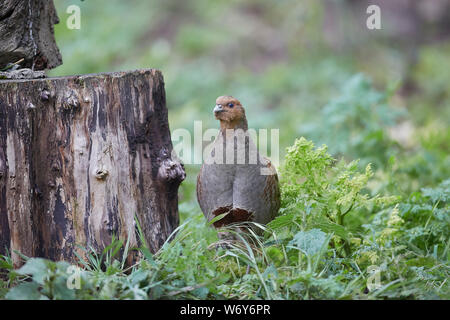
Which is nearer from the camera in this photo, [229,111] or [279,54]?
[229,111]

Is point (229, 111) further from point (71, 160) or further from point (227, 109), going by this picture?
point (71, 160)

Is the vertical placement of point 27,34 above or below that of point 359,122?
above

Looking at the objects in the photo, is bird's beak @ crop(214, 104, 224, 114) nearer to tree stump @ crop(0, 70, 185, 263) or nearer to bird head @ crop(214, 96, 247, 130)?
bird head @ crop(214, 96, 247, 130)

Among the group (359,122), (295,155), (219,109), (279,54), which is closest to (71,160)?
(219,109)

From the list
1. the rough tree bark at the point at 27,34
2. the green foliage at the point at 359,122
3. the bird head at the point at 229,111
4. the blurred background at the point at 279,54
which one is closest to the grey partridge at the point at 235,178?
the bird head at the point at 229,111

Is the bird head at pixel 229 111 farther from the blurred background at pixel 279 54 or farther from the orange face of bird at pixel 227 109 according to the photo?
the blurred background at pixel 279 54

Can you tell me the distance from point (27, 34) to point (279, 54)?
7982 millimetres

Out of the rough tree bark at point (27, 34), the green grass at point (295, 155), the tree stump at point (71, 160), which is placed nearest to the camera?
the green grass at point (295, 155)

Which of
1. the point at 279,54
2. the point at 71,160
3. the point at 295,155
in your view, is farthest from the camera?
the point at 279,54

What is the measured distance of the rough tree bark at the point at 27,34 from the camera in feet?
11.6

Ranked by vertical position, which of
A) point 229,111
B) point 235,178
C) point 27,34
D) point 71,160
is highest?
point 27,34

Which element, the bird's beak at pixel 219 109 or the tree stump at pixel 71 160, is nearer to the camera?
the tree stump at pixel 71 160

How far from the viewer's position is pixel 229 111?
3496 mm
